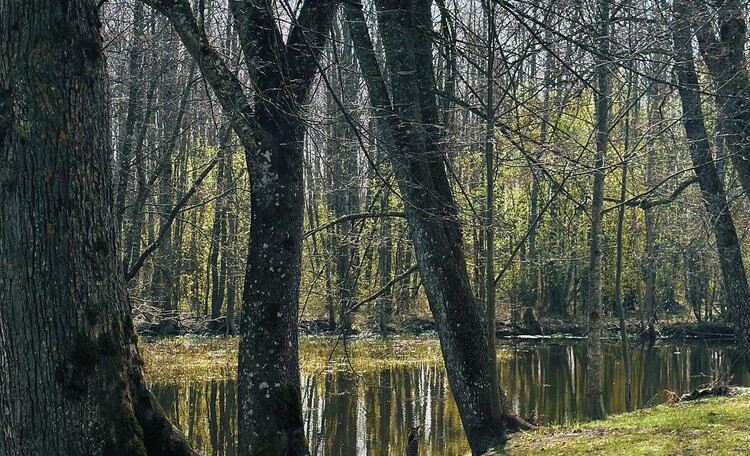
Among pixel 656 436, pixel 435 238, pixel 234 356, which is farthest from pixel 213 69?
pixel 234 356

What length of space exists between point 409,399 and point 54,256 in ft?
40.0

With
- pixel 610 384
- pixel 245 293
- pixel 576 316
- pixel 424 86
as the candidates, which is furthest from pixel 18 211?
pixel 576 316

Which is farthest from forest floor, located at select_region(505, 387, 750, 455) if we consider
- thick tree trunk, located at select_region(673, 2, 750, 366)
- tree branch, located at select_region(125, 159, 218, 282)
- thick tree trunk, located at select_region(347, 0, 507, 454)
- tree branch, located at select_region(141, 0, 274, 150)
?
tree branch, located at select_region(125, 159, 218, 282)

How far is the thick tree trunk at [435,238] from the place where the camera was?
302 inches

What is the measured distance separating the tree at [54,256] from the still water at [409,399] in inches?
209

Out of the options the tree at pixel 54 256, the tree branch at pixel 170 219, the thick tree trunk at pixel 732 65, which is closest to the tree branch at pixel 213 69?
the tree at pixel 54 256

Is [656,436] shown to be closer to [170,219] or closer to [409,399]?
[170,219]

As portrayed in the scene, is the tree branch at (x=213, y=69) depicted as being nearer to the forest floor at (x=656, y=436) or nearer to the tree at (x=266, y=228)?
the tree at (x=266, y=228)

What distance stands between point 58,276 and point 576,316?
102 feet

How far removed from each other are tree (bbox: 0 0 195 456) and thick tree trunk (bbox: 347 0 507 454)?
13.0 ft

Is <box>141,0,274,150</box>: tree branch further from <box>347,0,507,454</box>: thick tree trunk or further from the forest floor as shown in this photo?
the forest floor

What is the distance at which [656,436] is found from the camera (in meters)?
7.82

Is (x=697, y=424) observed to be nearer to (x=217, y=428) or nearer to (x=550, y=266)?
(x=217, y=428)

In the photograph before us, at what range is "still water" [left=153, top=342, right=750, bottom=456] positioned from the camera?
1219 cm
